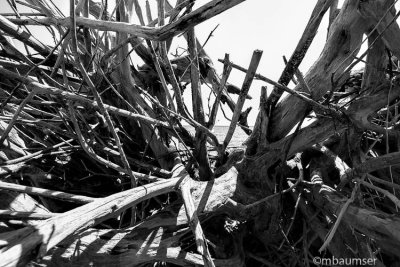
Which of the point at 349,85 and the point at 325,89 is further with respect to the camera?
the point at 349,85

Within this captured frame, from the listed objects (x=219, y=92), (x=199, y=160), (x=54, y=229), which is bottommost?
(x=54, y=229)

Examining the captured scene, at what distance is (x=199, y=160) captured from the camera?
190 centimetres

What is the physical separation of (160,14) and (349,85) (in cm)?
154

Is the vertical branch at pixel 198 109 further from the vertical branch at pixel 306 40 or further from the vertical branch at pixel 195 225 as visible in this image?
the vertical branch at pixel 306 40

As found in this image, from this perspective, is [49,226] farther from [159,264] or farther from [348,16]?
[348,16]

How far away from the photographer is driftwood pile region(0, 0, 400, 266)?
1341 mm

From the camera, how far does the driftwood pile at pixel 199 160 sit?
1341mm

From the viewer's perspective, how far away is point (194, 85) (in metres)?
1.90

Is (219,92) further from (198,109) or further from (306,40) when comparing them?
(306,40)

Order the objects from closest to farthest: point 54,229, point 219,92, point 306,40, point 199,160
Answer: point 54,229
point 306,40
point 219,92
point 199,160

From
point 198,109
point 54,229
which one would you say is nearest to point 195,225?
point 54,229

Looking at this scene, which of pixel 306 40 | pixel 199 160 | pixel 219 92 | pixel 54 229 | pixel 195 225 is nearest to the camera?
pixel 54 229

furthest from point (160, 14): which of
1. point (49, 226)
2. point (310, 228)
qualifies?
point (310, 228)

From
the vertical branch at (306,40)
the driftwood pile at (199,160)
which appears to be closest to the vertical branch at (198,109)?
the driftwood pile at (199,160)
